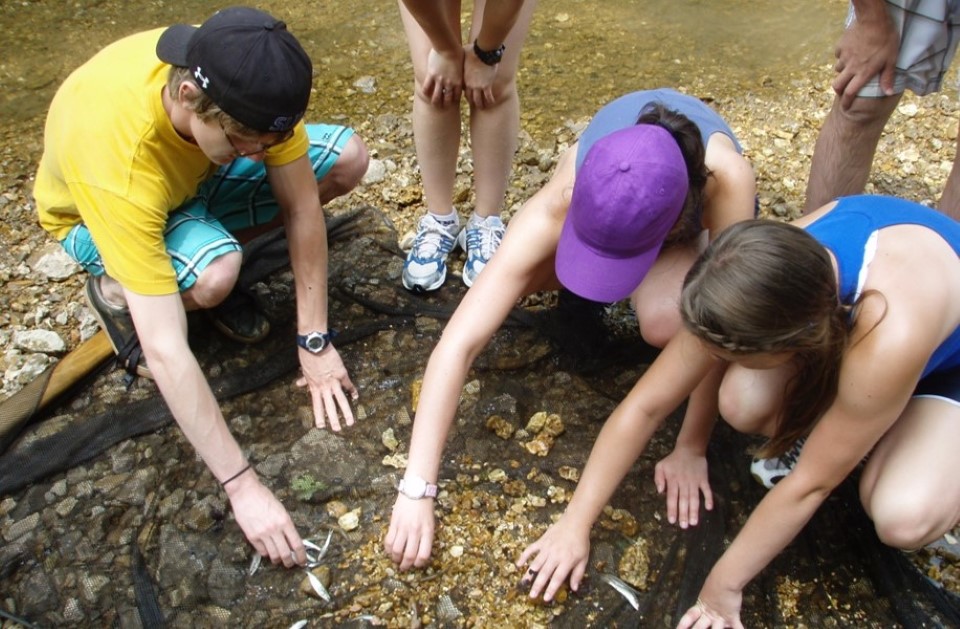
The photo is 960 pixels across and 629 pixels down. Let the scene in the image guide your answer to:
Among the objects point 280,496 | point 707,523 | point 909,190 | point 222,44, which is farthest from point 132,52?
point 909,190

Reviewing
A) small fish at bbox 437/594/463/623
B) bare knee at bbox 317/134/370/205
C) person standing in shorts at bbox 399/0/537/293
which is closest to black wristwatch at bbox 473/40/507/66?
person standing in shorts at bbox 399/0/537/293

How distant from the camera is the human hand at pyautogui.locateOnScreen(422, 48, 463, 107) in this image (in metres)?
2.23

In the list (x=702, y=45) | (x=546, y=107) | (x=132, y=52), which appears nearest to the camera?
(x=132, y=52)

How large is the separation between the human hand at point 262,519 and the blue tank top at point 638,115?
3.44ft

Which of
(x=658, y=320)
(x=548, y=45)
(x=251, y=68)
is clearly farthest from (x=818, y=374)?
(x=548, y=45)

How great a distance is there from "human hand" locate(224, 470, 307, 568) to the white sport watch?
0.31 m

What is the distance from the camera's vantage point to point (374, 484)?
6.85 ft

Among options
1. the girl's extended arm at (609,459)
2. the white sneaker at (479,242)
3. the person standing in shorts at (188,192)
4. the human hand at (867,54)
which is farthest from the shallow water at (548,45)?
the girl's extended arm at (609,459)

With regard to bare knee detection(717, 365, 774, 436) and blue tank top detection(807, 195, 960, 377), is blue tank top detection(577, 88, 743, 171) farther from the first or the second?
bare knee detection(717, 365, 774, 436)

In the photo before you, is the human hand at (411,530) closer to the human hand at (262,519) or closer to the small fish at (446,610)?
the small fish at (446,610)

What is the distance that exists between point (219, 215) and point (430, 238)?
0.65 metres

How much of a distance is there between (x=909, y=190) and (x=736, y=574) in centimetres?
201

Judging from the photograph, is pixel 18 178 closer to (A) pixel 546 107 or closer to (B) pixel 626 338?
(A) pixel 546 107

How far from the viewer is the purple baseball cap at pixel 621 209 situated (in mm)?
1534
